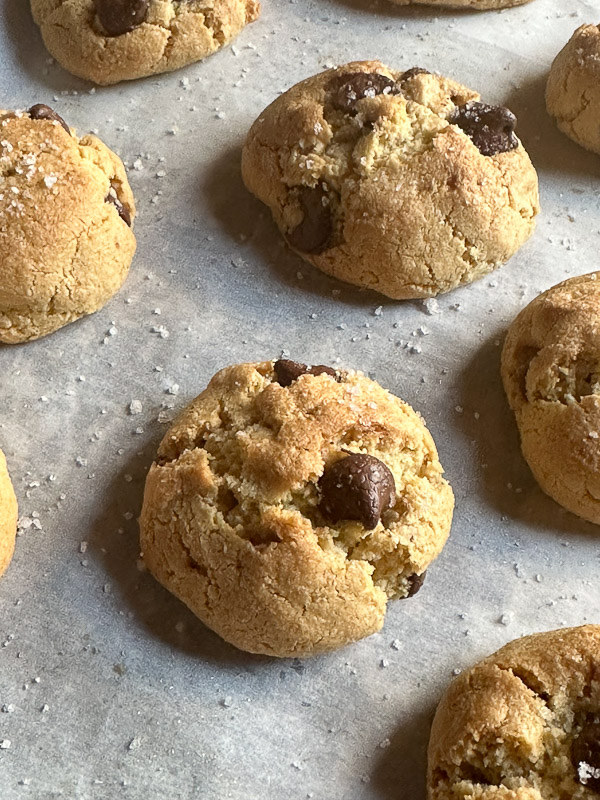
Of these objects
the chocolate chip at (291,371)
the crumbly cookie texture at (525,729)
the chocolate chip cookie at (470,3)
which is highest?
the chocolate chip cookie at (470,3)

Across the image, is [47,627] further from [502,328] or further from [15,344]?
[502,328]

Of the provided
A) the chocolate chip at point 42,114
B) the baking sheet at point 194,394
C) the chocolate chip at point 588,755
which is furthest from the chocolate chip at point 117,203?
the chocolate chip at point 588,755

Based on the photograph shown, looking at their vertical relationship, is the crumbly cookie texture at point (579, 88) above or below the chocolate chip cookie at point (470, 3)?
below

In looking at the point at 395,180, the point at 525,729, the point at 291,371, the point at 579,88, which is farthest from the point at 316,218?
the point at 525,729

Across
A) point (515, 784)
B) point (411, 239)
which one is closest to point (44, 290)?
point (411, 239)

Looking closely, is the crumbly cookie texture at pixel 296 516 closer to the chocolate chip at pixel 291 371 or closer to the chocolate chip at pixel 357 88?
the chocolate chip at pixel 291 371

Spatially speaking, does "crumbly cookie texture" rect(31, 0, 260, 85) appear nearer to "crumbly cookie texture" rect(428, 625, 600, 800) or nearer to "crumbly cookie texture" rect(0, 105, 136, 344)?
"crumbly cookie texture" rect(0, 105, 136, 344)

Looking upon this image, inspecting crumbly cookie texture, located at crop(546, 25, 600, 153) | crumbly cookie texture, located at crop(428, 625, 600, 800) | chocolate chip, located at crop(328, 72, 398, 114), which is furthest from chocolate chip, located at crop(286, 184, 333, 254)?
crumbly cookie texture, located at crop(428, 625, 600, 800)
